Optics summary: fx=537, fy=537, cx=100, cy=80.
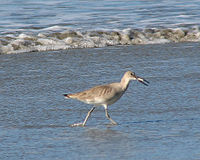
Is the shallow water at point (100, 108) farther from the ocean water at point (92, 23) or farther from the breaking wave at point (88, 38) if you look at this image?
the ocean water at point (92, 23)

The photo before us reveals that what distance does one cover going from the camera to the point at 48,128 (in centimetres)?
600

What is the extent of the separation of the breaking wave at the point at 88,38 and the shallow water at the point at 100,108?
533 mm

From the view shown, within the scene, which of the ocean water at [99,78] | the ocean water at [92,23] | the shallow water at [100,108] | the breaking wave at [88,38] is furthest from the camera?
the ocean water at [92,23]

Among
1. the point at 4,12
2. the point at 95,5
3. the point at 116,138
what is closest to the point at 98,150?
→ the point at 116,138

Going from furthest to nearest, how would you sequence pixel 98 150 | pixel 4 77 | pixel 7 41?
pixel 7 41, pixel 4 77, pixel 98 150

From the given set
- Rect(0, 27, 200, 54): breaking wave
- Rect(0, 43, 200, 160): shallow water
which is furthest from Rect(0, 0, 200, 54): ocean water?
Rect(0, 43, 200, 160): shallow water

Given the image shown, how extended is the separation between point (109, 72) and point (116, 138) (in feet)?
11.6

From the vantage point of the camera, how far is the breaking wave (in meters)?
11.5

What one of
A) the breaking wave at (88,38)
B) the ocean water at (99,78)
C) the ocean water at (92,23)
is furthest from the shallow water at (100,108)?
the ocean water at (92,23)

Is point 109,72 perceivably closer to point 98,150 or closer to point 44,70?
point 44,70

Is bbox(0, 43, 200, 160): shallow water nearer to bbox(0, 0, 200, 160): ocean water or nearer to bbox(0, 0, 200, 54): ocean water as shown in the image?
bbox(0, 0, 200, 160): ocean water

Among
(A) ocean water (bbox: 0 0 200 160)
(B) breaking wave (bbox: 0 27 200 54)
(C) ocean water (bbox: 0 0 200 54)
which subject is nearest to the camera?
(A) ocean water (bbox: 0 0 200 160)

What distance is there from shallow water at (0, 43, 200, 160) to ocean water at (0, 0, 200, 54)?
2.80 ft

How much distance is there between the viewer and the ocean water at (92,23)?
39.0 feet
